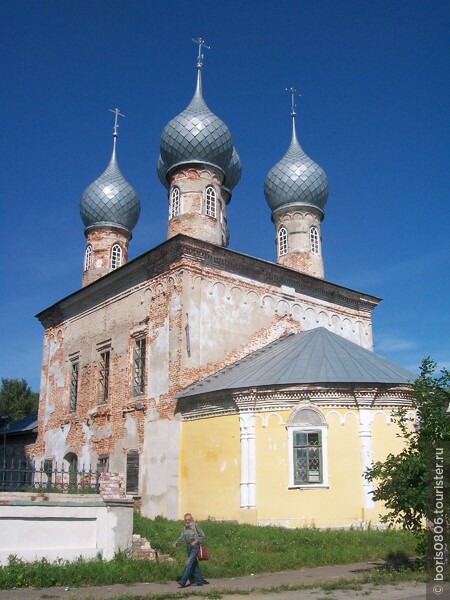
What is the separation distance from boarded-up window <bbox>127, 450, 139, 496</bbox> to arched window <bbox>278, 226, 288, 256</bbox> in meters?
8.54

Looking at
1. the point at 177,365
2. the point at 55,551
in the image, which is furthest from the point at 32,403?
the point at 55,551

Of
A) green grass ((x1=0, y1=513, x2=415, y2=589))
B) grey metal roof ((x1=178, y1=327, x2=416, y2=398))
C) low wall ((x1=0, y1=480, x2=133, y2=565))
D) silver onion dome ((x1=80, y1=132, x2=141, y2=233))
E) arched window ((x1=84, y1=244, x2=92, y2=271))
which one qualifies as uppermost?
silver onion dome ((x1=80, y1=132, x2=141, y2=233))

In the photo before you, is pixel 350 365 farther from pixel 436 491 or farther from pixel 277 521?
pixel 436 491

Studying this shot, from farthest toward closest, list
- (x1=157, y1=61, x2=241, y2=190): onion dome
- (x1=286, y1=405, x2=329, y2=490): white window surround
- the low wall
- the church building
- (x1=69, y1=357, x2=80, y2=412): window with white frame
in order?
(x1=69, y1=357, x2=80, y2=412): window with white frame, (x1=157, y1=61, x2=241, y2=190): onion dome, the church building, (x1=286, y1=405, x2=329, y2=490): white window surround, the low wall

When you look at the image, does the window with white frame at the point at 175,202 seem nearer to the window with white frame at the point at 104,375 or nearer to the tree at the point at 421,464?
the window with white frame at the point at 104,375

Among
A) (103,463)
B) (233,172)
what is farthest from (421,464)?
(233,172)

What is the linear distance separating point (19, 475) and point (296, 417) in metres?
5.95

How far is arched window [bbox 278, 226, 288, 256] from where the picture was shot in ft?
71.8

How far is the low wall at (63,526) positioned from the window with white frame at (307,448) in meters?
4.59

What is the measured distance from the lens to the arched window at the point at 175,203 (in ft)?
62.3

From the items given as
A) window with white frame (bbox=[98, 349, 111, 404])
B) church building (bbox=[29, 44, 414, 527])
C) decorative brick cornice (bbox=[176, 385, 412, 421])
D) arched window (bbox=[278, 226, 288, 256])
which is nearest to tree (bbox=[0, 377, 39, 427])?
church building (bbox=[29, 44, 414, 527])

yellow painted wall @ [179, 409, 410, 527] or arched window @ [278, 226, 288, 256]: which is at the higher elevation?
arched window @ [278, 226, 288, 256]

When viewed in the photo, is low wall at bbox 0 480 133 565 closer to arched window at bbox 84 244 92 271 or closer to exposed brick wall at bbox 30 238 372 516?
exposed brick wall at bbox 30 238 372 516

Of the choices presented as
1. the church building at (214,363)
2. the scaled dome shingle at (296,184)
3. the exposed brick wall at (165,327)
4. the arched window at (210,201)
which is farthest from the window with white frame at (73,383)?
the scaled dome shingle at (296,184)
